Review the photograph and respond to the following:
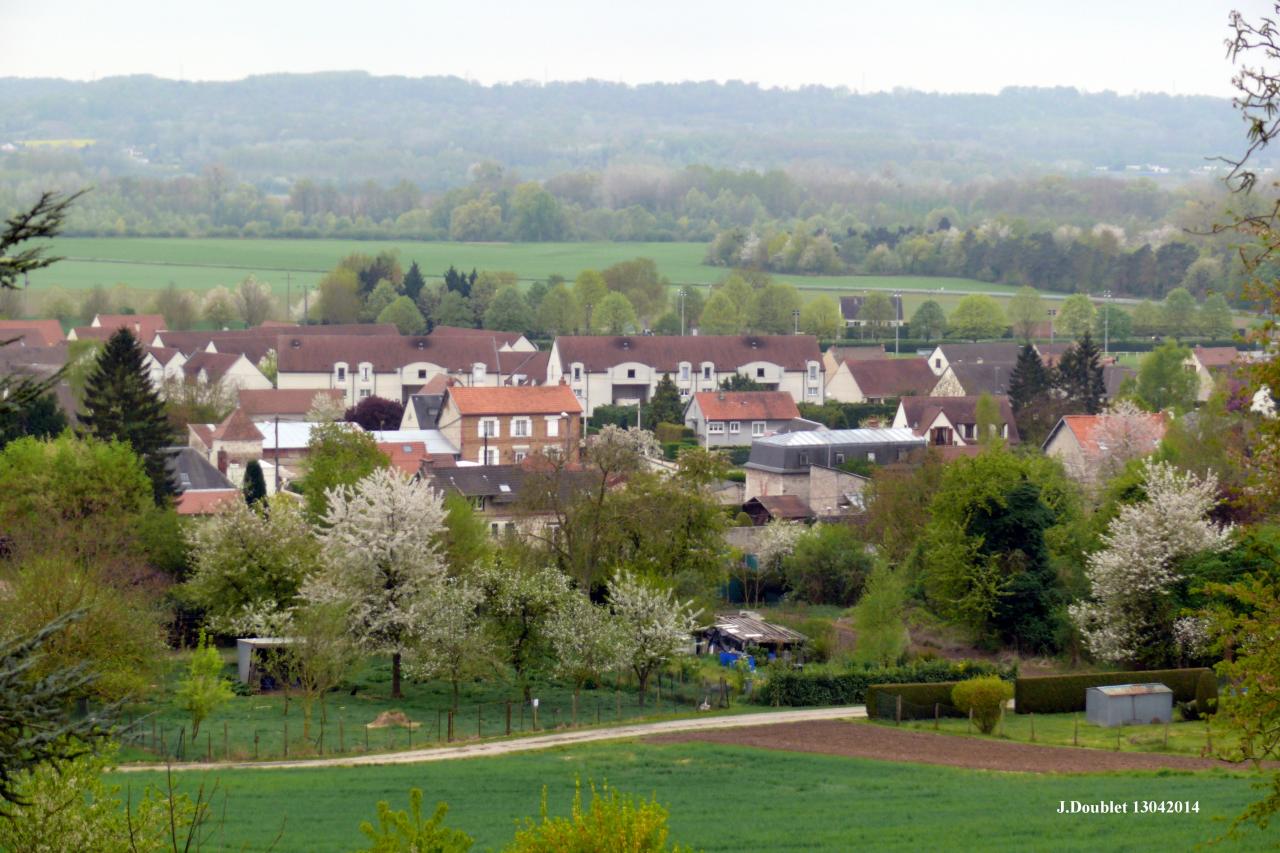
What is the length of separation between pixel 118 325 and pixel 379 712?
76402 mm

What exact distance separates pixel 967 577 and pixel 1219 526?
6736 millimetres

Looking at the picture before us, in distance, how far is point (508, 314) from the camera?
363 ft

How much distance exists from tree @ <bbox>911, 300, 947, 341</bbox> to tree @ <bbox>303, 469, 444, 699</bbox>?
7979 centimetres

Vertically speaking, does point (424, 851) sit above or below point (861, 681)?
above

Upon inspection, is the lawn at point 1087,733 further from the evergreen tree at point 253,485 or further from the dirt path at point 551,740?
the evergreen tree at point 253,485

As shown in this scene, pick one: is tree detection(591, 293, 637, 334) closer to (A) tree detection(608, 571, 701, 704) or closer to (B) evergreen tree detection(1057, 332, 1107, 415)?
(B) evergreen tree detection(1057, 332, 1107, 415)

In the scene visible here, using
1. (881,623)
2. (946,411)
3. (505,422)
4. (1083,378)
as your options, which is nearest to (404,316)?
(505,422)

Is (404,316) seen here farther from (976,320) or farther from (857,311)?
(976,320)

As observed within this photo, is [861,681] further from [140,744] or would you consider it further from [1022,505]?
[140,744]

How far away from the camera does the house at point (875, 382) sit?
85.8 metres

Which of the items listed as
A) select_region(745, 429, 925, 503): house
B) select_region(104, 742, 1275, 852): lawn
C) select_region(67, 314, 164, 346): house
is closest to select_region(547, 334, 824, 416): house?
select_region(745, 429, 925, 503): house

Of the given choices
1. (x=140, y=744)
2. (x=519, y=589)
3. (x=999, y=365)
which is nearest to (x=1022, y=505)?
(x=519, y=589)

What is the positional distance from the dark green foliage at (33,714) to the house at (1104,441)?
4504 cm

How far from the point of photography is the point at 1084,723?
31781 millimetres
